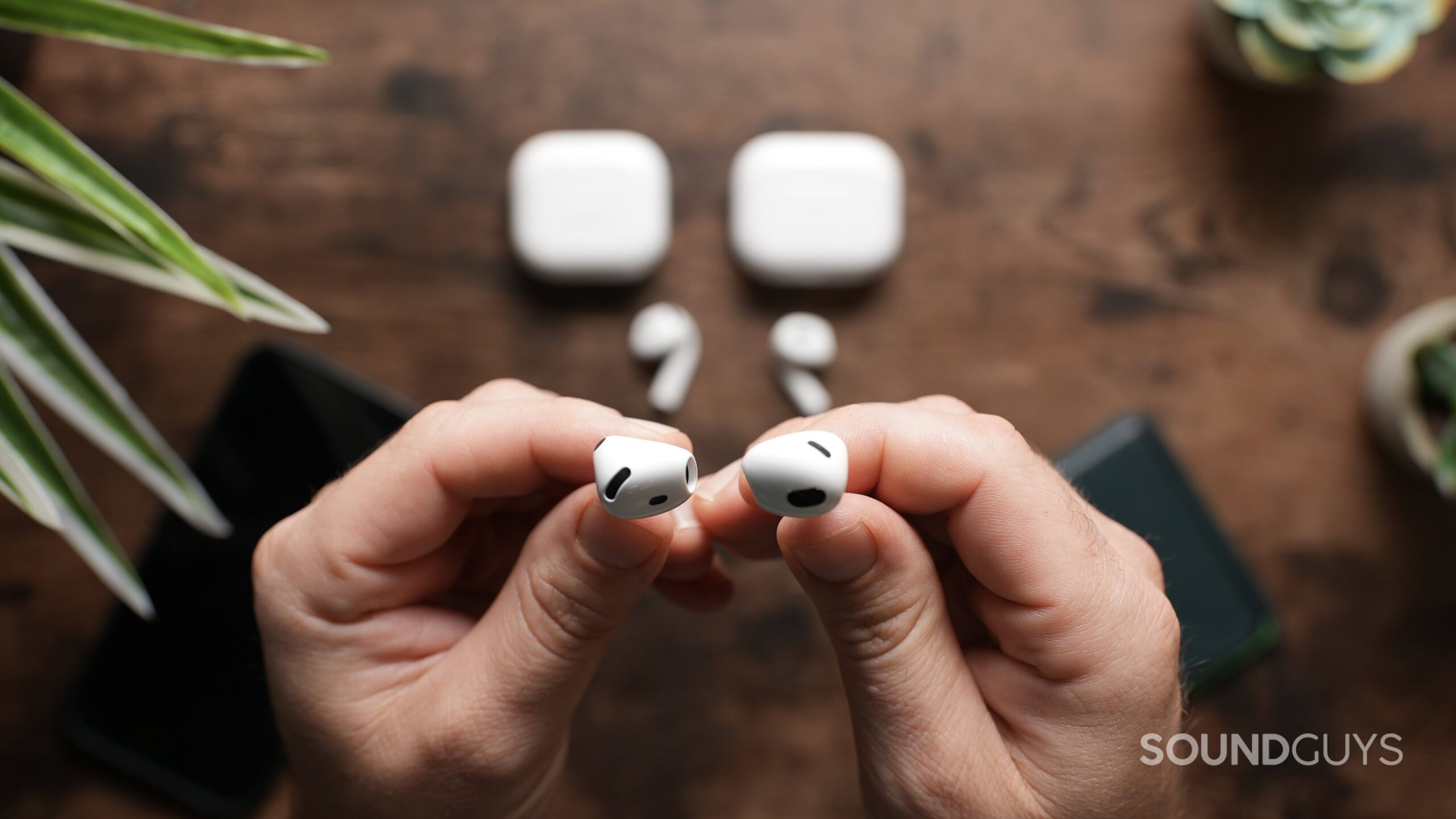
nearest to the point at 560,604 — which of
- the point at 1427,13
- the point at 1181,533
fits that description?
the point at 1181,533

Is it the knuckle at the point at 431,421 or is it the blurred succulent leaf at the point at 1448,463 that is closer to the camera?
the knuckle at the point at 431,421

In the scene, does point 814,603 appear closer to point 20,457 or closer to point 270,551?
point 270,551

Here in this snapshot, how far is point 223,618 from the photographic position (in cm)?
78

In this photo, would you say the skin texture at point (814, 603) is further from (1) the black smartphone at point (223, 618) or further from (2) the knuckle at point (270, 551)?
(1) the black smartphone at point (223, 618)

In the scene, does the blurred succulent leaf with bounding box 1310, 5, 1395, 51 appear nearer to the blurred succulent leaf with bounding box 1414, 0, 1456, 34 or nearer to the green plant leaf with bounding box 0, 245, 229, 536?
the blurred succulent leaf with bounding box 1414, 0, 1456, 34

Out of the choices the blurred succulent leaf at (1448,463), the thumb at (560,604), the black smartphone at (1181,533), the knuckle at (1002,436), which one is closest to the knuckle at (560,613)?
the thumb at (560,604)

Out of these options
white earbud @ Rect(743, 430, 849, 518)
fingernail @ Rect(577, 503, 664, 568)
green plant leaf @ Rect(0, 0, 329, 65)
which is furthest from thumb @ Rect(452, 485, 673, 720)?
green plant leaf @ Rect(0, 0, 329, 65)

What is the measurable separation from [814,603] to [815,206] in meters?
0.38

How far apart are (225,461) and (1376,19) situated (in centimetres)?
98

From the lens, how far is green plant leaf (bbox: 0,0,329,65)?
0.56 meters

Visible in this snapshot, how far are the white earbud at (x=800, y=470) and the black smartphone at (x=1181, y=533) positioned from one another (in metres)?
0.46

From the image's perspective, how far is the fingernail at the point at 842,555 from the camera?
45 cm

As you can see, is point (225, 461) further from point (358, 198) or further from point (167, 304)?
point (358, 198)

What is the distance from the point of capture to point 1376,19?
70cm
